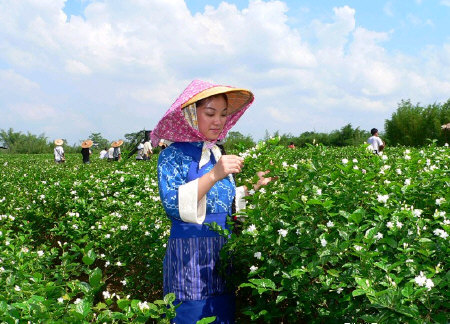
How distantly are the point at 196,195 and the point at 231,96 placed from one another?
80 cm

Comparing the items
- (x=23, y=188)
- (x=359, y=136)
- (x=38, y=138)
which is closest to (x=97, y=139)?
(x=38, y=138)

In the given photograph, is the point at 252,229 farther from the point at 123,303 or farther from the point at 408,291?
the point at 408,291

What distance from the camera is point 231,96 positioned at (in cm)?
266

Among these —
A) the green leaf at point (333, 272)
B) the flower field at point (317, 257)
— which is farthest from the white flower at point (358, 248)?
the green leaf at point (333, 272)

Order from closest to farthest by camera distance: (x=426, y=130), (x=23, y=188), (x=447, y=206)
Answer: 1. (x=447, y=206)
2. (x=23, y=188)
3. (x=426, y=130)

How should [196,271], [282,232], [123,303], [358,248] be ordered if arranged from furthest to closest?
1. [196,271]
2. [282,232]
3. [358,248]
4. [123,303]

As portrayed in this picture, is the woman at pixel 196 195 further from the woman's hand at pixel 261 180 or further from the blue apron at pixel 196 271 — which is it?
the woman's hand at pixel 261 180

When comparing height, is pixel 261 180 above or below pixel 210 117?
below

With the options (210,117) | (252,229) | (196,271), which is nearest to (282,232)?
(252,229)

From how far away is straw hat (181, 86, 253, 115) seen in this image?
2340mm

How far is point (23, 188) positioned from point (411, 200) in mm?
6656

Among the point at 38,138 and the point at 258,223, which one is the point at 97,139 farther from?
the point at 258,223

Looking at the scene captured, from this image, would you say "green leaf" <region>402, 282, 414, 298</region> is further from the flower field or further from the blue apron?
the blue apron

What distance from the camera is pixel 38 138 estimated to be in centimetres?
6856
